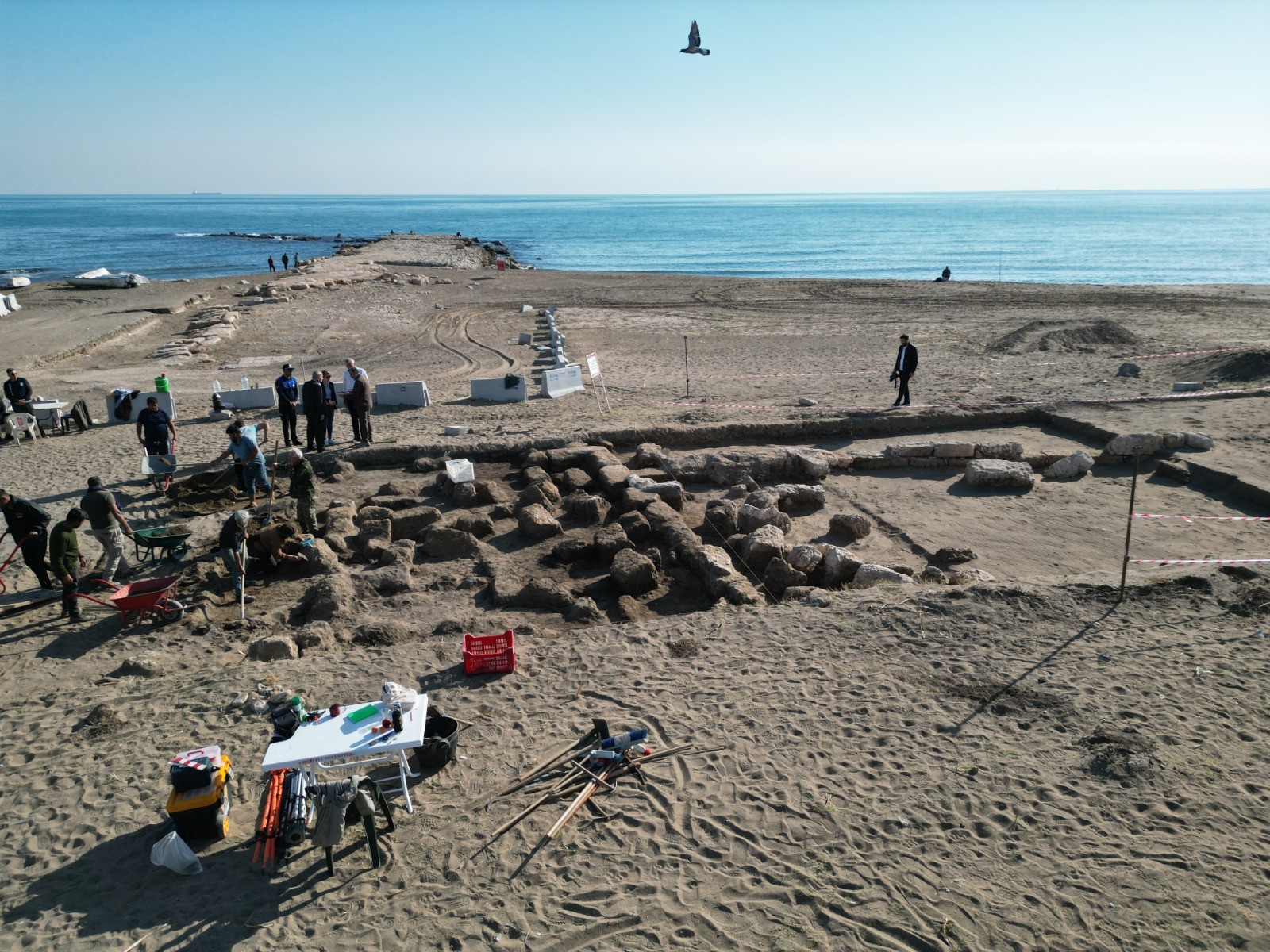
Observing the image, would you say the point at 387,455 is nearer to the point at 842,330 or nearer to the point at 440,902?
the point at 440,902

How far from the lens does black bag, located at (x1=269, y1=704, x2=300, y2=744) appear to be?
6.03 meters

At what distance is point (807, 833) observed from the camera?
18.8 feet

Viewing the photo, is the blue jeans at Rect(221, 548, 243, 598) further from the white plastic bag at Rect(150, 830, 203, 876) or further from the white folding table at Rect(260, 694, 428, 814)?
the white plastic bag at Rect(150, 830, 203, 876)

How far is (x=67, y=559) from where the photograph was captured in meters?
9.11

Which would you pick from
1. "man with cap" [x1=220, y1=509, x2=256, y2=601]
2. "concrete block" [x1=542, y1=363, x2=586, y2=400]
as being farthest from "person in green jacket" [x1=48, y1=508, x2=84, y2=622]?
"concrete block" [x1=542, y1=363, x2=586, y2=400]

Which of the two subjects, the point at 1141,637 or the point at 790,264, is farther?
the point at 790,264

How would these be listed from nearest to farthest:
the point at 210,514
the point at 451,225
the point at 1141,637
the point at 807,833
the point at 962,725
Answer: the point at 807,833 → the point at 962,725 → the point at 1141,637 → the point at 210,514 → the point at 451,225

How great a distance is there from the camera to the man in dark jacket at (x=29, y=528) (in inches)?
372

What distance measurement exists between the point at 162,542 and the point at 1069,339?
2214 cm

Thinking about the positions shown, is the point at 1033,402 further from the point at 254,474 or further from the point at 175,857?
the point at 175,857

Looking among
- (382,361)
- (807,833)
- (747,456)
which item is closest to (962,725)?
(807,833)

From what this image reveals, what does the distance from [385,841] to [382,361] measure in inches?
730

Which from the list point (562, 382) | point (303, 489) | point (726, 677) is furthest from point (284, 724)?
point (562, 382)

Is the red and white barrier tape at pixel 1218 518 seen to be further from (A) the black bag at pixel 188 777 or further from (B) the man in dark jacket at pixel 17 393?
(B) the man in dark jacket at pixel 17 393
